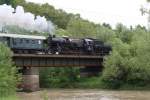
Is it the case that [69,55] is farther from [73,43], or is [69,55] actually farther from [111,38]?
[111,38]

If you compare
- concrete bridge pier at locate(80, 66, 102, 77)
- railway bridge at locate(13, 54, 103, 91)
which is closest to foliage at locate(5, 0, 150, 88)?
concrete bridge pier at locate(80, 66, 102, 77)

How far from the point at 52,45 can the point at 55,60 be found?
2.22 metres

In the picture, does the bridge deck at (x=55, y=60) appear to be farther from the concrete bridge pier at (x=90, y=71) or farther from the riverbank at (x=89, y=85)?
the concrete bridge pier at (x=90, y=71)

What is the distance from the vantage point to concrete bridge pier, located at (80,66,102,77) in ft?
297

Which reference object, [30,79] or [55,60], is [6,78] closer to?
[30,79]

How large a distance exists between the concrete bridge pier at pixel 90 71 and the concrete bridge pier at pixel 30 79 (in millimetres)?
14698

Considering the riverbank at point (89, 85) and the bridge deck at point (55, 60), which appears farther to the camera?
the riverbank at point (89, 85)

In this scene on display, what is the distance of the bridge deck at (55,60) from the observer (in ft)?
237

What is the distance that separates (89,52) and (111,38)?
12.7 m

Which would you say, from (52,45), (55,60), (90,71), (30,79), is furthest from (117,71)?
(30,79)

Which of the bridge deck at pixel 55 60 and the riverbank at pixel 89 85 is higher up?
the bridge deck at pixel 55 60

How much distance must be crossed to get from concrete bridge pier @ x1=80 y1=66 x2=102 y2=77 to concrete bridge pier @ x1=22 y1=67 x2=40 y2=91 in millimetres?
14698

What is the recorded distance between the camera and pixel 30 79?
7594 cm

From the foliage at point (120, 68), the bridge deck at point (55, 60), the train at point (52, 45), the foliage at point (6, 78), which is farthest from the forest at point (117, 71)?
the foliage at point (6, 78)
